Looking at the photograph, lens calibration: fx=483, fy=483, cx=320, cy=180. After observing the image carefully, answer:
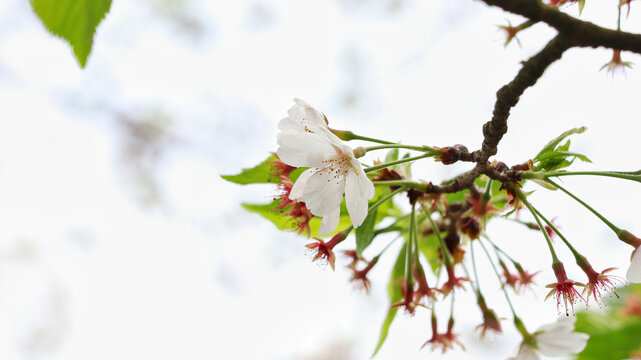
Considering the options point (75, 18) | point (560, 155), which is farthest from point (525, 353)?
point (75, 18)

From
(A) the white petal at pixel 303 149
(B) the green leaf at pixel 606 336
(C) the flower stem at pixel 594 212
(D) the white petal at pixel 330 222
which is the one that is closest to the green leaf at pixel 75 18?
(A) the white petal at pixel 303 149

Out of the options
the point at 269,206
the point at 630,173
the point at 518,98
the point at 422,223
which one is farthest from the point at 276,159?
the point at 630,173

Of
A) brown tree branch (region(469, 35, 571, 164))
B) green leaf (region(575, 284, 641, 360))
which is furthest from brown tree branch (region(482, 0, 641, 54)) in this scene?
green leaf (region(575, 284, 641, 360))

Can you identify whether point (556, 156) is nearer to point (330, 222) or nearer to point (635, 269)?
point (635, 269)

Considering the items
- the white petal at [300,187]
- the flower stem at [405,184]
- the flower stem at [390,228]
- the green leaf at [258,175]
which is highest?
the green leaf at [258,175]

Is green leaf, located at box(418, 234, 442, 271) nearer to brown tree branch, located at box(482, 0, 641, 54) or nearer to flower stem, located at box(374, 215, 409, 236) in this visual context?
flower stem, located at box(374, 215, 409, 236)

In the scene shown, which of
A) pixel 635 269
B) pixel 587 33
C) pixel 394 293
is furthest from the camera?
pixel 394 293

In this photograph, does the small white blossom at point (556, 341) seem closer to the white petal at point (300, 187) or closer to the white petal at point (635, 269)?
the white petal at point (635, 269)

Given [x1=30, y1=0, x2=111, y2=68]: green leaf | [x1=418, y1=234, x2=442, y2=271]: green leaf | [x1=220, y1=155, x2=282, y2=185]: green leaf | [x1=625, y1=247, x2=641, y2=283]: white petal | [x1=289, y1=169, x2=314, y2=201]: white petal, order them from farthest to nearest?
[x1=418, y1=234, x2=442, y2=271]: green leaf
[x1=220, y1=155, x2=282, y2=185]: green leaf
[x1=289, y1=169, x2=314, y2=201]: white petal
[x1=625, y1=247, x2=641, y2=283]: white petal
[x1=30, y1=0, x2=111, y2=68]: green leaf
